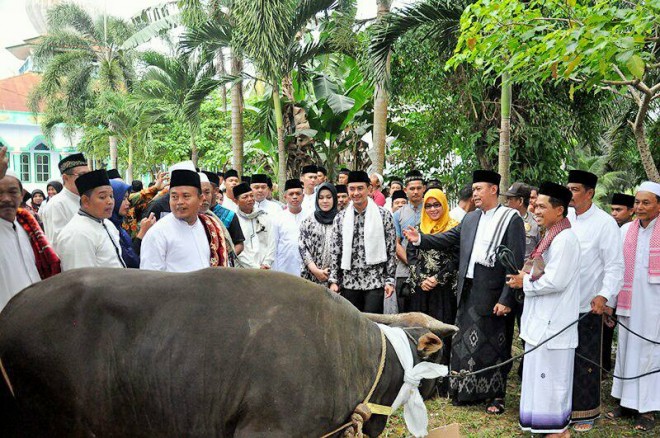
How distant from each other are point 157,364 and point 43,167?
50883 millimetres

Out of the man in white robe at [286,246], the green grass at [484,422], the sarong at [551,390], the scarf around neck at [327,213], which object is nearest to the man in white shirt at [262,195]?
the man in white robe at [286,246]

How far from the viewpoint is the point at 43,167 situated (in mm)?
48656

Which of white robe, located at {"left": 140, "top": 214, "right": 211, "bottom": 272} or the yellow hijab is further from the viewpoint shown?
the yellow hijab

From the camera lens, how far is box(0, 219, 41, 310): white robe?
394 cm

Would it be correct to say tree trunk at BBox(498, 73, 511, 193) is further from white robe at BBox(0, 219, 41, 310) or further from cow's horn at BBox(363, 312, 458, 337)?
white robe at BBox(0, 219, 41, 310)

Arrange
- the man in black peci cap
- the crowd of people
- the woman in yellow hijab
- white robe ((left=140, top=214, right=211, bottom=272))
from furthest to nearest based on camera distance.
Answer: the woman in yellow hijab
the man in black peci cap
white robe ((left=140, top=214, right=211, bottom=272))
the crowd of people

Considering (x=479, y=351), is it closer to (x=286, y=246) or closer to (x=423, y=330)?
(x=286, y=246)

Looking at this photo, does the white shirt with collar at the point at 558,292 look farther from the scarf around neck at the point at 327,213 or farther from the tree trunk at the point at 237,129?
the tree trunk at the point at 237,129

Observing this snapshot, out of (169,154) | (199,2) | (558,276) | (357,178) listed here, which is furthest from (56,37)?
(558,276)

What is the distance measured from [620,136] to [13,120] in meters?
43.9

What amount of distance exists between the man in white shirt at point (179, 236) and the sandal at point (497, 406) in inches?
129

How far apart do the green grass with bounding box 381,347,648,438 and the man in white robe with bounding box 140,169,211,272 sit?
7.83 feet

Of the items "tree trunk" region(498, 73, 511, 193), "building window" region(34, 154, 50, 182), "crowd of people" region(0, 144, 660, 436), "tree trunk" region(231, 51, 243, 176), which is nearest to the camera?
"crowd of people" region(0, 144, 660, 436)

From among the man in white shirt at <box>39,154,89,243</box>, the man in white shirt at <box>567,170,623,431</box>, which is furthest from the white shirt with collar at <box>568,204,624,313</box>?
the man in white shirt at <box>39,154,89,243</box>
